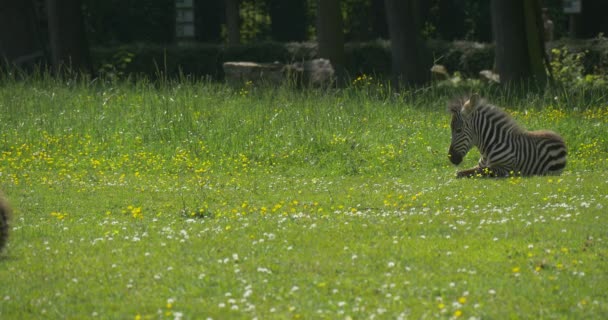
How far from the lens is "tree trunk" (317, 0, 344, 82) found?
106 feet

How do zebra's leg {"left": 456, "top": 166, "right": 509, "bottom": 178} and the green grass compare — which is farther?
zebra's leg {"left": 456, "top": 166, "right": 509, "bottom": 178}

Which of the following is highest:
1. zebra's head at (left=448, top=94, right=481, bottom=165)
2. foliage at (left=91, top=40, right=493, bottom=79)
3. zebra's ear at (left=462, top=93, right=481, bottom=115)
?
zebra's ear at (left=462, top=93, right=481, bottom=115)

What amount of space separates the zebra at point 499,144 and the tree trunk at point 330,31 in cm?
1678

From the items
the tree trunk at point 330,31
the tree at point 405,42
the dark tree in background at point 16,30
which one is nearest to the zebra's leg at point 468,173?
the tree at point 405,42

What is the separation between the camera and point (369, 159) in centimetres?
1720

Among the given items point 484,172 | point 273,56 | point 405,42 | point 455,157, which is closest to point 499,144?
point 484,172

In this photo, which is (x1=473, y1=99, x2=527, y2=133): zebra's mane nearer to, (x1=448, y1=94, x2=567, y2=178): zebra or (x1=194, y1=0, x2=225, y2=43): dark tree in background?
(x1=448, y1=94, x2=567, y2=178): zebra

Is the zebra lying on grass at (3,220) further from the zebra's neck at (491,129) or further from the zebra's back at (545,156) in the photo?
the zebra's back at (545,156)

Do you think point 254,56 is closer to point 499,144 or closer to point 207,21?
point 207,21

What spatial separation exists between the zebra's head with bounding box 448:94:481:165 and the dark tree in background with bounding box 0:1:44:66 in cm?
2068

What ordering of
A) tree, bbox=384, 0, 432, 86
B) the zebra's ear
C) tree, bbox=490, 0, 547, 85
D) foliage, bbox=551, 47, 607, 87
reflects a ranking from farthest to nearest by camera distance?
tree, bbox=384, 0, 432, 86
foliage, bbox=551, 47, 607, 87
tree, bbox=490, 0, 547, 85
the zebra's ear

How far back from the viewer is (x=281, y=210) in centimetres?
1237

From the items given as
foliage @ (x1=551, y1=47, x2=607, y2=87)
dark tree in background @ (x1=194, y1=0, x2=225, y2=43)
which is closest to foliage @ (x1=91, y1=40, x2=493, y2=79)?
foliage @ (x1=551, y1=47, x2=607, y2=87)

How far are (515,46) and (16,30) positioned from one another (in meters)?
16.5
